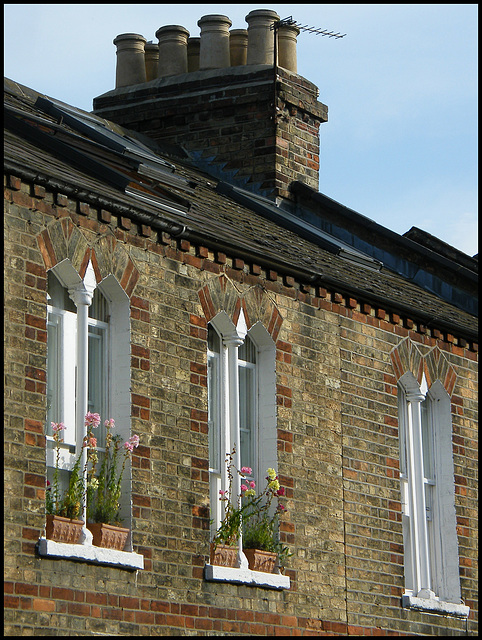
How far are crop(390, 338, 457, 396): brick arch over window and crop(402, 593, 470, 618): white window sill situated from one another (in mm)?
2449

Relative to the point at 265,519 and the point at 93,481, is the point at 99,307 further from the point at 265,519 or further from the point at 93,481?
the point at 265,519

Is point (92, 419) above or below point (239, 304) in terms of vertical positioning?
below

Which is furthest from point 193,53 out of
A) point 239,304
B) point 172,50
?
point 239,304

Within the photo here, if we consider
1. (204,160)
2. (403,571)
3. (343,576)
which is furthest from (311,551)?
(204,160)

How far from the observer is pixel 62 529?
11484 millimetres

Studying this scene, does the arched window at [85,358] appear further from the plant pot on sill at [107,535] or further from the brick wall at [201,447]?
the plant pot on sill at [107,535]

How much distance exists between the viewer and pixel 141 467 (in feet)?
41.0

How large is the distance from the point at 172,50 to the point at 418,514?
27.4 ft

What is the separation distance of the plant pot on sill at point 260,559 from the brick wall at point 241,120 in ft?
22.5

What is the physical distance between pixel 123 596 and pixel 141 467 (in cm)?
117

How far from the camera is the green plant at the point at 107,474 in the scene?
474 inches

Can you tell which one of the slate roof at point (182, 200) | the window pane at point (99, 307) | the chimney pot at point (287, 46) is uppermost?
the chimney pot at point (287, 46)

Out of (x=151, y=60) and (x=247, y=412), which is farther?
(x=151, y=60)

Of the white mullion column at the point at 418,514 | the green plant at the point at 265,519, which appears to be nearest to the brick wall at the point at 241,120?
the white mullion column at the point at 418,514
